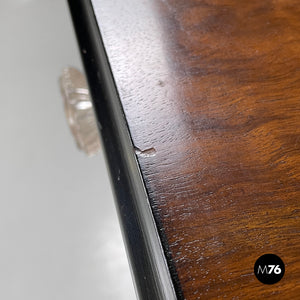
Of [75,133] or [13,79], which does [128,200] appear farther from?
[13,79]

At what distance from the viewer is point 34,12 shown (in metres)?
2.02

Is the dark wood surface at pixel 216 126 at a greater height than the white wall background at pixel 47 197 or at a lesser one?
greater

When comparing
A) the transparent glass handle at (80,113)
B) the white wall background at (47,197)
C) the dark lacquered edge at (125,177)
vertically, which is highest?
the dark lacquered edge at (125,177)

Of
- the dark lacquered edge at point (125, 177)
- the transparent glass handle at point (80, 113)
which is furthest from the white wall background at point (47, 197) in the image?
the dark lacquered edge at point (125, 177)

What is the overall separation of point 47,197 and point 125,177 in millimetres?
1104

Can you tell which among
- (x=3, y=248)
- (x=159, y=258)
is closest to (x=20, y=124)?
(x=3, y=248)

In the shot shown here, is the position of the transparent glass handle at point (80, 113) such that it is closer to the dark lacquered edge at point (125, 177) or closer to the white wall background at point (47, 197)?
the white wall background at point (47, 197)

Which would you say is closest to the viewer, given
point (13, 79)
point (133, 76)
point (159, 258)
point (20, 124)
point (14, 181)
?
point (159, 258)

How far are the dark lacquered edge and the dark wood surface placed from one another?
11mm

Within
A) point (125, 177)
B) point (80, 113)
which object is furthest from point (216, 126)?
point (80, 113)

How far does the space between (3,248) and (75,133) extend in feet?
1.59

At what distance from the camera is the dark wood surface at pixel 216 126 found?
40 centimetres
